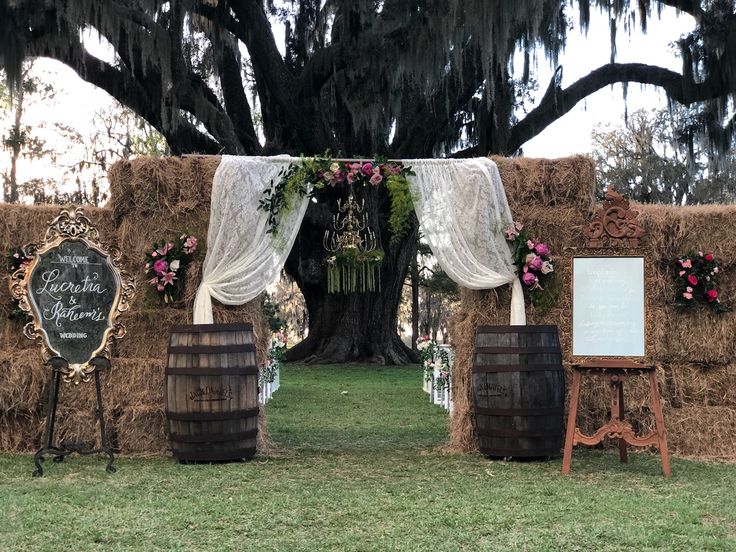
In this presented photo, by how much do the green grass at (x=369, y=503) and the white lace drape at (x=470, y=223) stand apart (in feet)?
4.62

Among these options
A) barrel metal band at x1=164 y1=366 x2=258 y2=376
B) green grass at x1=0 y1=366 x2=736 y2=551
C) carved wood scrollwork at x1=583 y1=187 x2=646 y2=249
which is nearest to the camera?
green grass at x1=0 y1=366 x2=736 y2=551

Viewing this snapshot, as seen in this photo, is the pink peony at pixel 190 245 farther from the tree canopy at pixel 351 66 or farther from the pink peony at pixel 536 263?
the tree canopy at pixel 351 66

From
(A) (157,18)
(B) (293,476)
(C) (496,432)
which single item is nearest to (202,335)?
(B) (293,476)

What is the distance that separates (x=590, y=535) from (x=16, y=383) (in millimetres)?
4578

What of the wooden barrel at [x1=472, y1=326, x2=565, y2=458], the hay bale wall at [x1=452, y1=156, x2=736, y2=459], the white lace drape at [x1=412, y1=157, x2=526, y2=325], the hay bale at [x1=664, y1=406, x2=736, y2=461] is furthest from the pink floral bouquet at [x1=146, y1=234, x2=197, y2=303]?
the hay bale at [x1=664, y1=406, x2=736, y2=461]

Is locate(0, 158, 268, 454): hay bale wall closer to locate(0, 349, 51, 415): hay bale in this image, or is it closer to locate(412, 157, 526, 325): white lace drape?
locate(0, 349, 51, 415): hay bale

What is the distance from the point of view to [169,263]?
21.1 feet

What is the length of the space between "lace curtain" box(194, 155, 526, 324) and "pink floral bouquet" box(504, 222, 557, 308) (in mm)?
67

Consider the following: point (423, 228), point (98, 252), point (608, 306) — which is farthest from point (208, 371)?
point (608, 306)

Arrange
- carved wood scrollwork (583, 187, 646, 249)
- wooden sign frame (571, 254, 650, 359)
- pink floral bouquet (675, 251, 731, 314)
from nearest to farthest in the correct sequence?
wooden sign frame (571, 254, 650, 359), carved wood scrollwork (583, 187, 646, 249), pink floral bouquet (675, 251, 731, 314)

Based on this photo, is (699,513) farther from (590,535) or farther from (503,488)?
(503,488)

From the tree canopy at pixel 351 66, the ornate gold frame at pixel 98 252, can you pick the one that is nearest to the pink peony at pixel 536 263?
the ornate gold frame at pixel 98 252

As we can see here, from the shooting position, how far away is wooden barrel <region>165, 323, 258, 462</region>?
19.4 ft

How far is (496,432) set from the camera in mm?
6070
